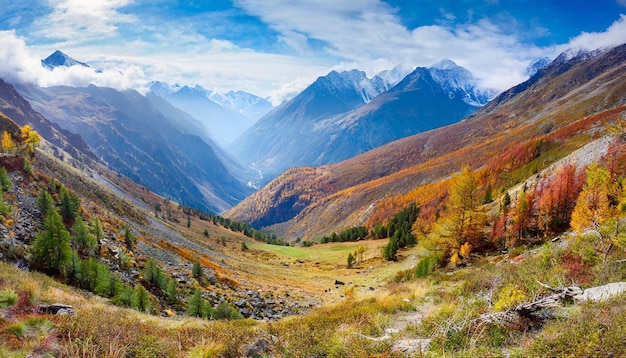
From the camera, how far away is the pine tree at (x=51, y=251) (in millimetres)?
21172

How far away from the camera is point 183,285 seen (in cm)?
3169

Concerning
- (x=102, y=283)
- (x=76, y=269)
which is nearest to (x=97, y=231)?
(x=76, y=269)

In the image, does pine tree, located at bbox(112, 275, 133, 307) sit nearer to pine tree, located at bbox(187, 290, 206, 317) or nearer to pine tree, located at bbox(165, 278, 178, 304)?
pine tree, located at bbox(187, 290, 206, 317)

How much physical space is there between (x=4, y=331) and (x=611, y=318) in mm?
15323

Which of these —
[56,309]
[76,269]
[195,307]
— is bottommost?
[195,307]

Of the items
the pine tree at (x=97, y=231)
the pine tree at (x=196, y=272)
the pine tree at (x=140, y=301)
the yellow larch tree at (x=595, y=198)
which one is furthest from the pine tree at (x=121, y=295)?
the yellow larch tree at (x=595, y=198)

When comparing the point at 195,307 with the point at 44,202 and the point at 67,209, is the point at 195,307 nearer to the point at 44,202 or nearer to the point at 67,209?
the point at 44,202

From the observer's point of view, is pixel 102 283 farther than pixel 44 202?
No

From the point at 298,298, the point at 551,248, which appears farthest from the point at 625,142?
the point at 298,298

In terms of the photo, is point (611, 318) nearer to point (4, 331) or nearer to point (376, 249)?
point (4, 331)

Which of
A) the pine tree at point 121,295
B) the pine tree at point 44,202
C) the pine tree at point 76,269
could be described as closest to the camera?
the pine tree at point 121,295

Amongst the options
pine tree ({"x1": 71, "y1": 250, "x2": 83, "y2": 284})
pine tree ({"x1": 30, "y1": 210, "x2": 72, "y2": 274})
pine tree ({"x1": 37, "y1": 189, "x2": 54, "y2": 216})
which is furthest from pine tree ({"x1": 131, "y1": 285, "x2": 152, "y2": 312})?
pine tree ({"x1": 37, "y1": 189, "x2": 54, "y2": 216})

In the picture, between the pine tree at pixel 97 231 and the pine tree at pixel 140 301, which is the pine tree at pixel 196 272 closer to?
the pine tree at pixel 97 231

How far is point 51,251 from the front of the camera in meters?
21.5
